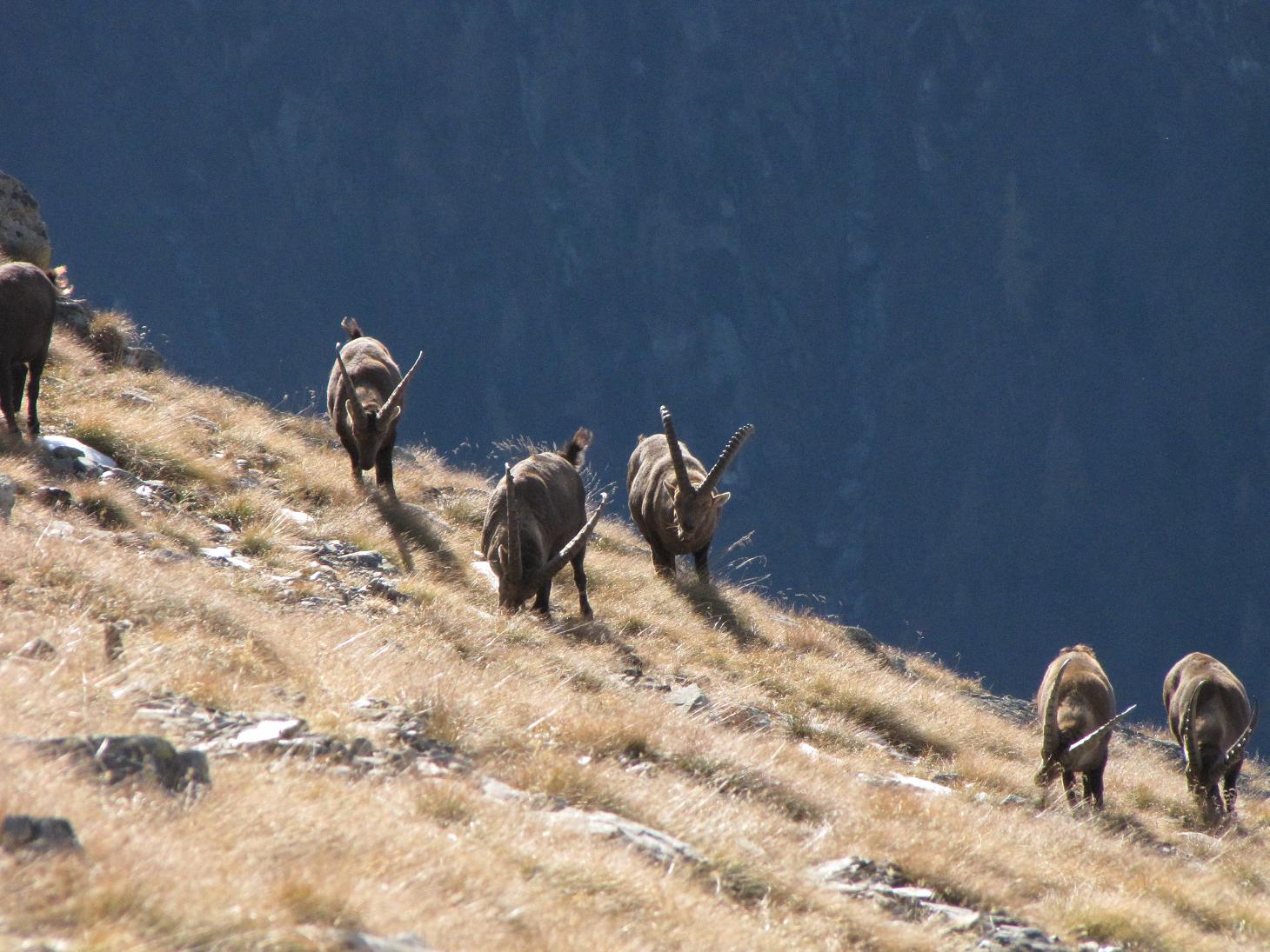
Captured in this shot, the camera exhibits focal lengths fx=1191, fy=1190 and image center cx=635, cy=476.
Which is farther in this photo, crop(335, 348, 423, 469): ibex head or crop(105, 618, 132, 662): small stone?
crop(335, 348, 423, 469): ibex head

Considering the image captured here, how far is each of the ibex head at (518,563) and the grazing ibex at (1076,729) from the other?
164 inches

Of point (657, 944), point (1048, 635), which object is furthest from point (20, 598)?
point (1048, 635)

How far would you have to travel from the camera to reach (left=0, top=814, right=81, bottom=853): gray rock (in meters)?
3.12

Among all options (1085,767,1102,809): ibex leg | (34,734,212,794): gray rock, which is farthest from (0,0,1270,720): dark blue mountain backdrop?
(34,734,212,794): gray rock

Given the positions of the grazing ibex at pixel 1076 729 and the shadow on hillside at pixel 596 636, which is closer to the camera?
the grazing ibex at pixel 1076 729

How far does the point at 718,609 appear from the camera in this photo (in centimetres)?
1274

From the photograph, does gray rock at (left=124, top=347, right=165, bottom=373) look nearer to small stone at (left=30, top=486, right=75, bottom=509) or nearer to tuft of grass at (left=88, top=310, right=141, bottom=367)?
tuft of grass at (left=88, top=310, right=141, bottom=367)

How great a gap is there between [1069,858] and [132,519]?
22.6 ft

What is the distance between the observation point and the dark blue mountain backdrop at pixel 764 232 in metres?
107

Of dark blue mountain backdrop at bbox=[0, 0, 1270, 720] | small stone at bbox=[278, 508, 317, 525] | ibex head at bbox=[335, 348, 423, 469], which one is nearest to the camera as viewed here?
small stone at bbox=[278, 508, 317, 525]

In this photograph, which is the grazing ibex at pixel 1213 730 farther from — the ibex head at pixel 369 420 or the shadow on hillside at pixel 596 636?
the ibex head at pixel 369 420

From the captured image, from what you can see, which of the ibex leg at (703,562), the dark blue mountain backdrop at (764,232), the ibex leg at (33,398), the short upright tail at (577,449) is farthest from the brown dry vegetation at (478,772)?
the dark blue mountain backdrop at (764,232)

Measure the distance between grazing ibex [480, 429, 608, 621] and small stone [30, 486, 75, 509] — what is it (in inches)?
127

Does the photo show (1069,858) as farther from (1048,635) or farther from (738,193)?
(738,193)
